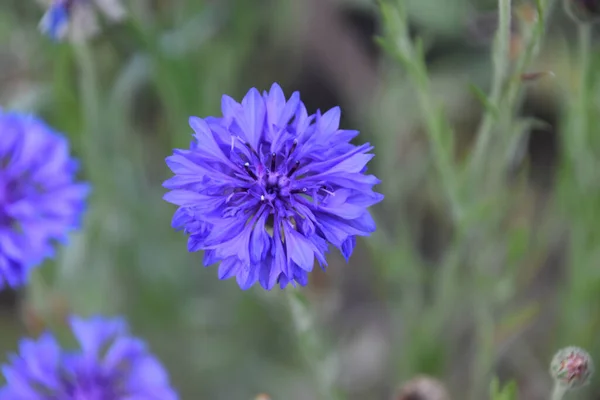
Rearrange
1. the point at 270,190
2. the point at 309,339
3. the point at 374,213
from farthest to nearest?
the point at 374,213
the point at 309,339
the point at 270,190

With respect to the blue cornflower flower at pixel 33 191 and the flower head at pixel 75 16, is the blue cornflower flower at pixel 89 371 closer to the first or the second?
the blue cornflower flower at pixel 33 191

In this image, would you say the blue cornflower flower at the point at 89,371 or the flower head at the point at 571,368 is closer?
the flower head at the point at 571,368

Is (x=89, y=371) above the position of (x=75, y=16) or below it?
below

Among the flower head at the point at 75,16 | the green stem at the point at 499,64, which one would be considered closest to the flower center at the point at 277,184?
the green stem at the point at 499,64

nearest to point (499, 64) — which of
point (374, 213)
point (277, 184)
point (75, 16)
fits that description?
point (277, 184)

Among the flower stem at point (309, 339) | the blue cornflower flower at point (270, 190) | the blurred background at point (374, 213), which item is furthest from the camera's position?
the blurred background at point (374, 213)

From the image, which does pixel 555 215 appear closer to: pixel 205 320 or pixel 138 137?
pixel 205 320

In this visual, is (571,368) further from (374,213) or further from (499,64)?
(374,213)
